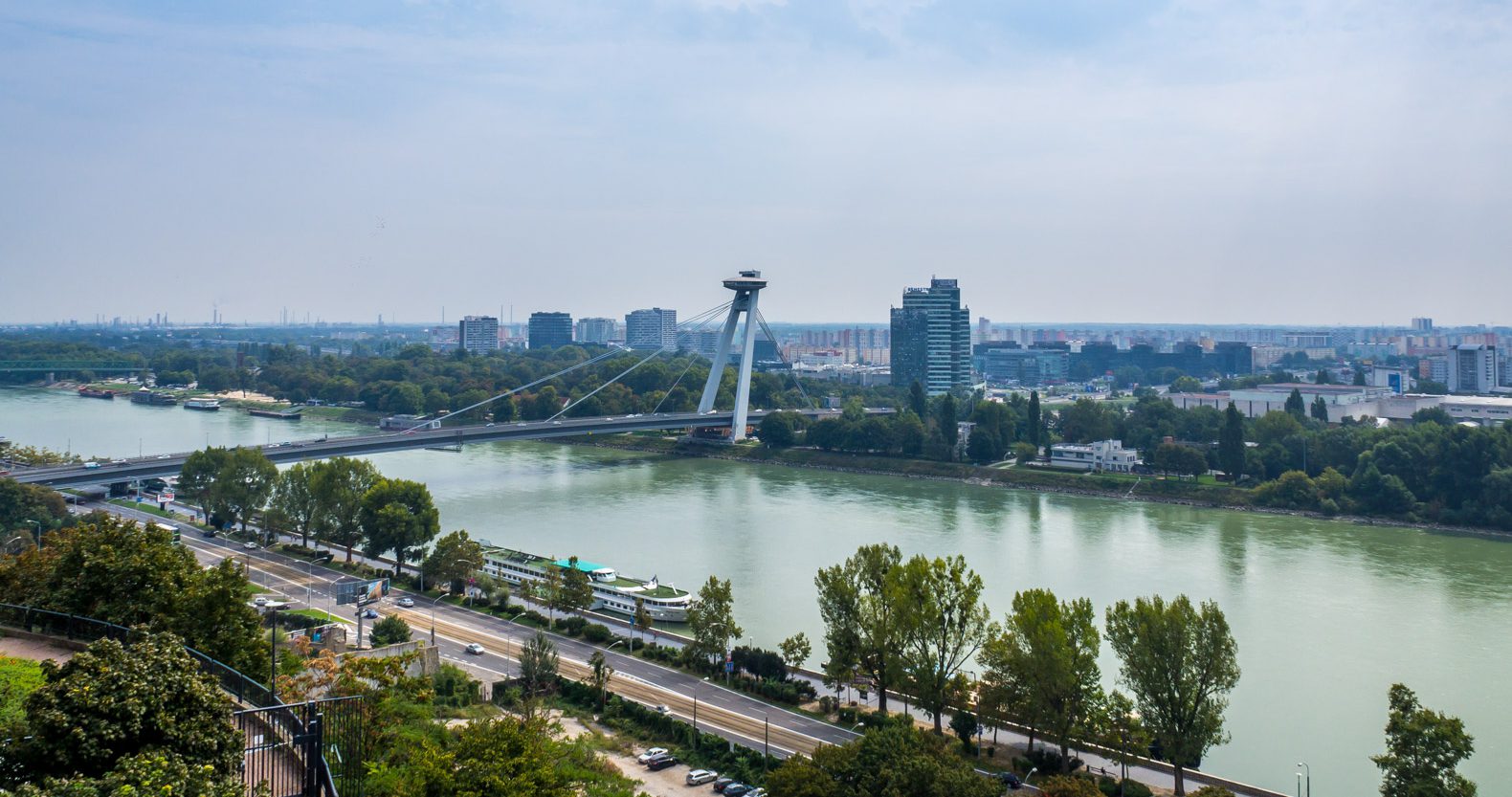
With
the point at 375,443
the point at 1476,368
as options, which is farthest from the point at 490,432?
the point at 1476,368

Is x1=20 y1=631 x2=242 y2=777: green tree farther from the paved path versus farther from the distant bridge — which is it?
the distant bridge

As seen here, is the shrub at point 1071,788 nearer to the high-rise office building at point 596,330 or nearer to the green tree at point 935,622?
the green tree at point 935,622

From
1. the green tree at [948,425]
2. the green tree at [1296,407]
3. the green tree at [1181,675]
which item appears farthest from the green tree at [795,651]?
the green tree at [1296,407]

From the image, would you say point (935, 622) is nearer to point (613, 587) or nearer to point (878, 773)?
point (878, 773)

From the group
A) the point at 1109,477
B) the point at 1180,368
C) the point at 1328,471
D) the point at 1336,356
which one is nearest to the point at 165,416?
the point at 1109,477

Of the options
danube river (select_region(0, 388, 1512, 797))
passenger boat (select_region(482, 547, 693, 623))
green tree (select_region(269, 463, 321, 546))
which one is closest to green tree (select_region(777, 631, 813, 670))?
danube river (select_region(0, 388, 1512, 797))

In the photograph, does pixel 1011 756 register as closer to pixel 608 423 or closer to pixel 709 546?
pixel 709 546
